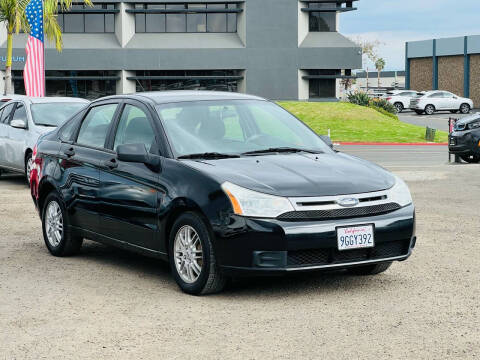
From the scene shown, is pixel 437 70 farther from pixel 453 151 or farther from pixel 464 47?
pixel 453 151

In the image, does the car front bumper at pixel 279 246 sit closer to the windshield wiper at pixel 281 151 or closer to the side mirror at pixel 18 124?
the windshield wiper at pixel 281 151

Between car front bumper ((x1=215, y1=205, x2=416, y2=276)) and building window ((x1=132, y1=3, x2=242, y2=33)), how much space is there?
53.5 metres

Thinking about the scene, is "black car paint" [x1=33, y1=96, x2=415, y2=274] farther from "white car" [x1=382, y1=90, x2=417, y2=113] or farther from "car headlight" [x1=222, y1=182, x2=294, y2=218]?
"white car" [x1=382, y1=90, x2=417, y2=113]

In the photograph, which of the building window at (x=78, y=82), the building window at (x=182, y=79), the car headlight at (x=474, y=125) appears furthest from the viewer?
the building window at (x=182, y=79)

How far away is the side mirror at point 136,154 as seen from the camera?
25.5 ft

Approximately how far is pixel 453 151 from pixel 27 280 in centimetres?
1578

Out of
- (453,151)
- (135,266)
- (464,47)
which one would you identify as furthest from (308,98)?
(135,266)

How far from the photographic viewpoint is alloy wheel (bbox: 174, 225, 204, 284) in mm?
7254

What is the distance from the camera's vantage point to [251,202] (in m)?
6.91

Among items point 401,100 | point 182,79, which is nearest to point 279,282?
point 182,79

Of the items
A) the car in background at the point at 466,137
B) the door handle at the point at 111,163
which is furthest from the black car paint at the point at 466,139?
the door handle at the point at 111,163

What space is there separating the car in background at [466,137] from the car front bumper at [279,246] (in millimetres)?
15064

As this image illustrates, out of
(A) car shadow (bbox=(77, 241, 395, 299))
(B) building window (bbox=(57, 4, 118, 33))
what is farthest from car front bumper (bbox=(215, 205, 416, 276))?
(B) building window (bbox=(57, 4, 118, 33))

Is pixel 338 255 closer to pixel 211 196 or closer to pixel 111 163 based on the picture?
pixel 211 196
